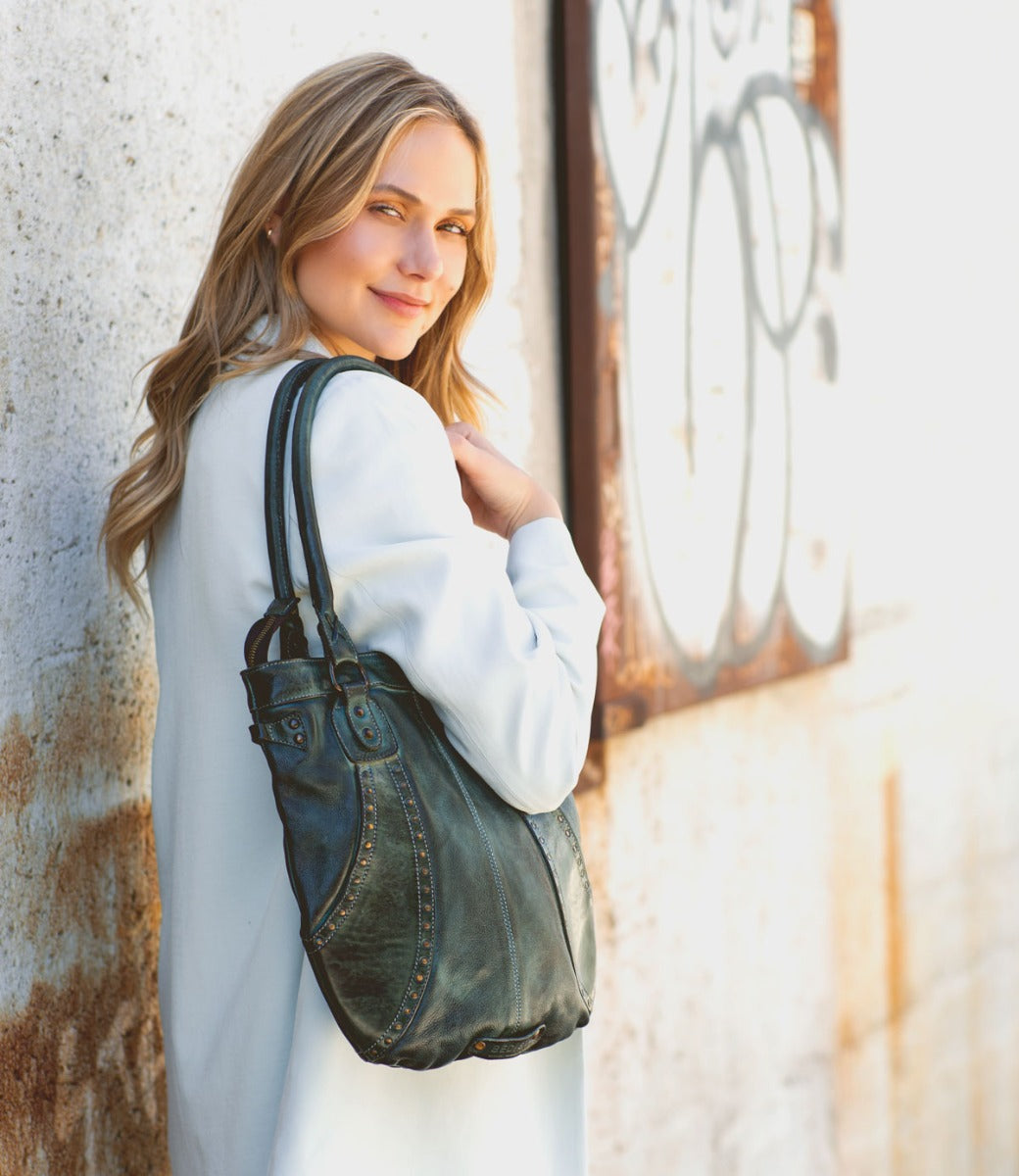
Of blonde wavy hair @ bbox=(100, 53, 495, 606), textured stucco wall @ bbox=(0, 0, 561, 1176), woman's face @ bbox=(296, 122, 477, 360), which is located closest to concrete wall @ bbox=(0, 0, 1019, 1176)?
textured stucco wall @ bbox=(0, 0, 561, 1176)

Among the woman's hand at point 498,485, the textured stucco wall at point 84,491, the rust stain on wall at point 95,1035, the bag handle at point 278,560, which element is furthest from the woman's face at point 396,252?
the rust stain on wall at point 95,1035

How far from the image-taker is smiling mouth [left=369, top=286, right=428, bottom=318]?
5.59ft

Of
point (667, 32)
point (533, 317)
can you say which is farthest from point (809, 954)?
point (667, 32)

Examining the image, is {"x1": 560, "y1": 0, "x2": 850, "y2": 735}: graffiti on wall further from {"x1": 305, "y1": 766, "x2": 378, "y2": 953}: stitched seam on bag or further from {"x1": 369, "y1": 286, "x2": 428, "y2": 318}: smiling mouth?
{"x1": 305, "y1": 766, "x2": 378, "y2": 953}: stitched seam on bag

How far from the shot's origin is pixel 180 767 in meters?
1.64

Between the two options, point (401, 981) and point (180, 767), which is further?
point (180, 767)

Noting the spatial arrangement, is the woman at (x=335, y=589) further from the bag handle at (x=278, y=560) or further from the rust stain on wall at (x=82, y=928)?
the rust stain on wall at (x=82, y=928)

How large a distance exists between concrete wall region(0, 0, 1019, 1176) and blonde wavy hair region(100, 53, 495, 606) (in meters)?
0.22

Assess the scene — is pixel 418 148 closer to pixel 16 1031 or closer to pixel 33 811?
pixel 33 811

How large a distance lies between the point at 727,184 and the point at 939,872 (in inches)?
A: 91.3

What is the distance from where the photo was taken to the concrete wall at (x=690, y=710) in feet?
6.09

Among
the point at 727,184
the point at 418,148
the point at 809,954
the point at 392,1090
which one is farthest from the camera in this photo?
the point at 809,954

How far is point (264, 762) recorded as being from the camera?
157 cm

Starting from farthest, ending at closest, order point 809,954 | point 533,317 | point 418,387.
A: 1. point 809,954
2. point 533,317
3. point 418,387
